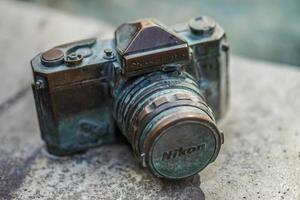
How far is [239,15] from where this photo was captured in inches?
Result: 99.7

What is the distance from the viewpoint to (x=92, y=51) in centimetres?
150

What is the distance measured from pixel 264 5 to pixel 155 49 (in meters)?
1.29

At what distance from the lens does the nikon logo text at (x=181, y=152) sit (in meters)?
1.37

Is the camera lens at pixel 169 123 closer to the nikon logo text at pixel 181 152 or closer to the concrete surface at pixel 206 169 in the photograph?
the nikon logo text at pixel 181 152

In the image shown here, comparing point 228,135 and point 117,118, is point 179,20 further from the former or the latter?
point 117,118

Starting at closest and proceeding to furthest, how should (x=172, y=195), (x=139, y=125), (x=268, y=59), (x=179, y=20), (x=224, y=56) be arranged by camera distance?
(x=139, y=125), (x=172, y=195), (x=224, y=56), (x=268, y=59), (x=179, y=20)

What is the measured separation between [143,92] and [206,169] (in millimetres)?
305

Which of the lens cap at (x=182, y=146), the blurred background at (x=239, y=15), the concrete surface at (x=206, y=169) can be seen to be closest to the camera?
the lens cap at (x=182, y=146)

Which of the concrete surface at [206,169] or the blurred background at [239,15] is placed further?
the blurred background at [239,15]

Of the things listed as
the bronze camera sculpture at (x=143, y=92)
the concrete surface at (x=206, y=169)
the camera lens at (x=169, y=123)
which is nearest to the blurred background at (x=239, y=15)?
the concrete surface at (x=206, y=169)

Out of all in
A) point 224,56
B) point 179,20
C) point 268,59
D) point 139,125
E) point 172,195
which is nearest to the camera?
point 139,125

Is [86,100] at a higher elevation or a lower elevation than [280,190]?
higher

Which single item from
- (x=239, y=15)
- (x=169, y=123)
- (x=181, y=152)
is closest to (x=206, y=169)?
(x=181, y=152)

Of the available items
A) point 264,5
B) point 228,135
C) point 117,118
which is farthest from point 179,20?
point 117,118
